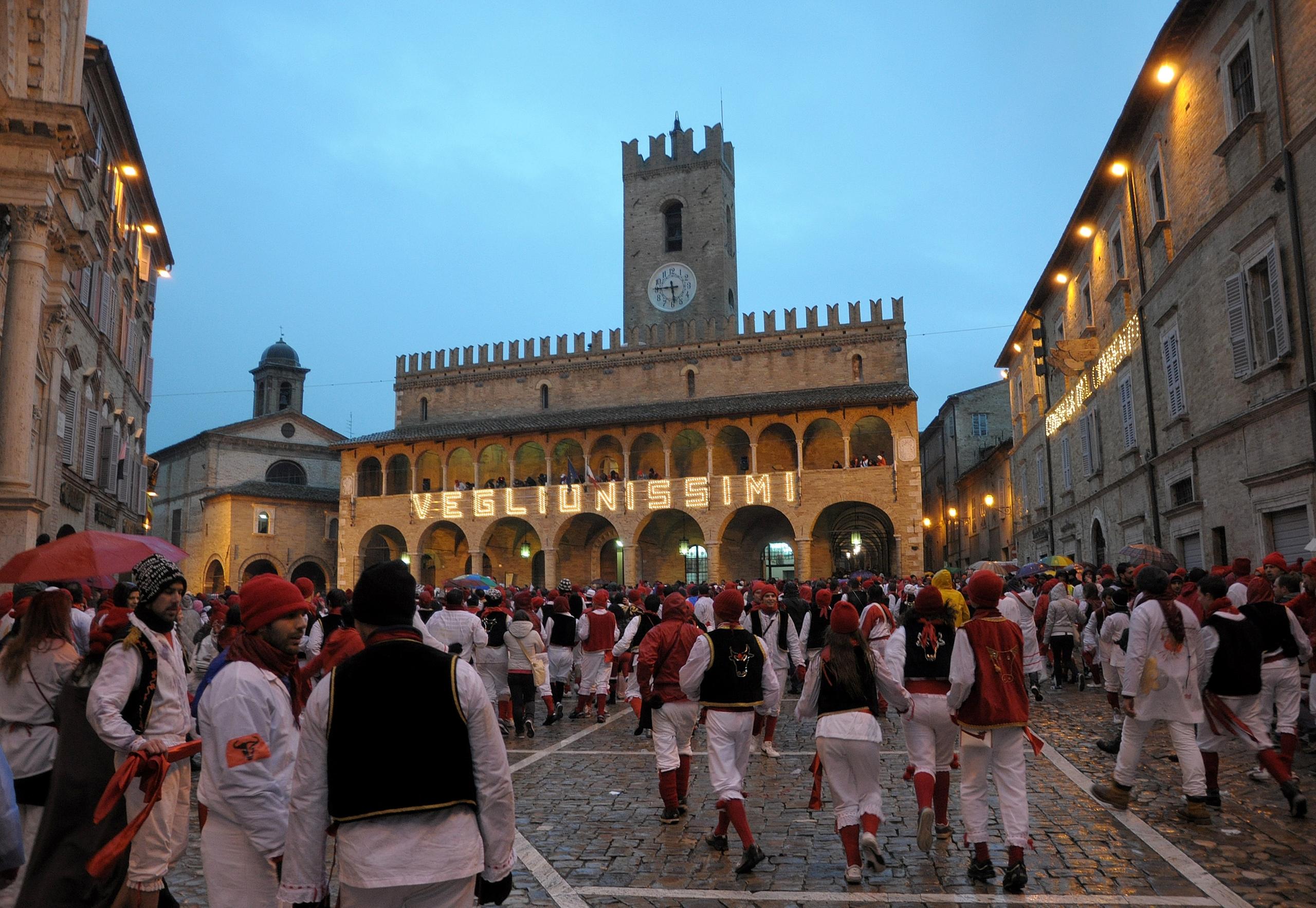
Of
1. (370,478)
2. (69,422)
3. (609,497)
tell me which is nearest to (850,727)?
(69,422)

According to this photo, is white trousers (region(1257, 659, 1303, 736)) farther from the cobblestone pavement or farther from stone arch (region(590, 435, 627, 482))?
stone arch (region(590, 435, 627, 482))

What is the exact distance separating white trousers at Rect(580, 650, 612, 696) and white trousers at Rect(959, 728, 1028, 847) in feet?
25.0

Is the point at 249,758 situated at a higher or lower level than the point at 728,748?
higher

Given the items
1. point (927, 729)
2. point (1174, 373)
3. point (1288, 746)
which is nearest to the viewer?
point (927, 729)

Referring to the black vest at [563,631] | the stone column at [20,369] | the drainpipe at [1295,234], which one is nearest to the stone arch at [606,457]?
the black vest at [563,631]

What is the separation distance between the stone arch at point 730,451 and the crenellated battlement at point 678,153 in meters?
16.0

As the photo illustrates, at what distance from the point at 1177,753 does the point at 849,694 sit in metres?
2.84

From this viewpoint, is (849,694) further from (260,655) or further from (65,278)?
(65,278)

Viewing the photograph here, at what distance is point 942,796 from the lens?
6.54 m

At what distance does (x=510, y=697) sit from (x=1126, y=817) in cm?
702

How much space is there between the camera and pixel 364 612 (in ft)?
10.2

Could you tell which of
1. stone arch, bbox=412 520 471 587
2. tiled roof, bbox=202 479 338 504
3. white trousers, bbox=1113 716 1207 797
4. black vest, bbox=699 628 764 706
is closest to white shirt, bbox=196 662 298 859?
black vest, bbox=699 628 764 706

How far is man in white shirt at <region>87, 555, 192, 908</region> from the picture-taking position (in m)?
4.26

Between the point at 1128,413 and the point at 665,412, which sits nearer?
the point at 1128,413
